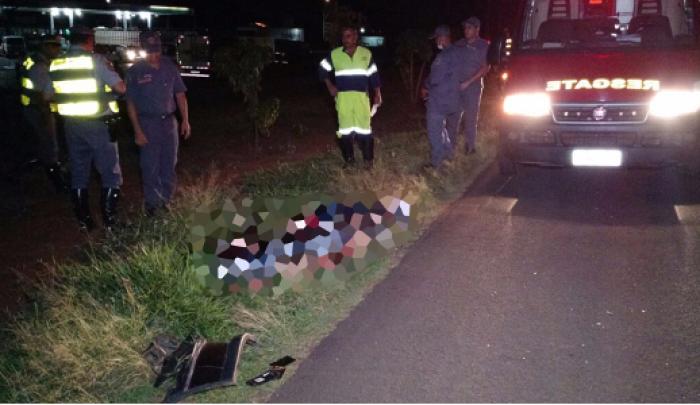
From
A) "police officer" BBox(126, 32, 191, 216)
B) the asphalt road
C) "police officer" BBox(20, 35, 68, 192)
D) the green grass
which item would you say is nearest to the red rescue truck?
the asphalt road

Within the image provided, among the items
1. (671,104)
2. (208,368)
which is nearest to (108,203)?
(208,368)

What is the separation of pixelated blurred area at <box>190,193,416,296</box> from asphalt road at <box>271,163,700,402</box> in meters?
0.37

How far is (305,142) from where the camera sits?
13828mm

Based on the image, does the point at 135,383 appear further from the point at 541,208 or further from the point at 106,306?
the point at 541,208

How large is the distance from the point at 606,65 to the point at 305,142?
276 inches

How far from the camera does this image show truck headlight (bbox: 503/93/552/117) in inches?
307

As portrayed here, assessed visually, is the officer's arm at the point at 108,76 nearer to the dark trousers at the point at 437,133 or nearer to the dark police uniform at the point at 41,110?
the dark police uniform at the point at 41,110

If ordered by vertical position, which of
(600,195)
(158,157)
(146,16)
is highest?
(146,16)

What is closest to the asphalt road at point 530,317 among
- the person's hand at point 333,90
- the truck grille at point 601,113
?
the truck grille at point 601,113

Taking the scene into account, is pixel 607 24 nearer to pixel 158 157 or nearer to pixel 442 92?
pixel 442 92

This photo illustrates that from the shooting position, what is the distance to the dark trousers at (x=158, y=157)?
711 cm

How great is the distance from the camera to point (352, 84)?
8.42 meters

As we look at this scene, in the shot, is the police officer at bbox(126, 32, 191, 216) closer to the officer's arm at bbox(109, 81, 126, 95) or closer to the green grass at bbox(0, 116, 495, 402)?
the officer's arm at bbox(109, 81, 126, 95)

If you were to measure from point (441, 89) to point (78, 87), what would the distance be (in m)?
4.26
